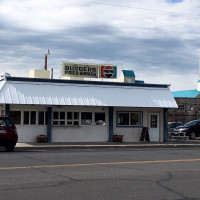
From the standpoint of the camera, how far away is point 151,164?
14.9 metres

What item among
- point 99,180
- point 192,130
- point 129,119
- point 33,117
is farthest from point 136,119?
point 99,180

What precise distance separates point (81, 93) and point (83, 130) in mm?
2479

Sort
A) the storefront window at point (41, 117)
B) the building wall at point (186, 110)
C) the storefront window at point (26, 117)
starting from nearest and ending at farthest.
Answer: the storefront window at point (26, 117) → the storefront window at point (41, 117) → the building wall at point (186, 110)

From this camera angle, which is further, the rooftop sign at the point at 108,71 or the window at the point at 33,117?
the rooftop sign at the point at 108,71

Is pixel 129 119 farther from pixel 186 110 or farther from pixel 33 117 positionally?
pixel 186 110

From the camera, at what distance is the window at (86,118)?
99.1 feet

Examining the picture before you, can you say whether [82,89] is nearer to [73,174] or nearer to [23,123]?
[23,123]

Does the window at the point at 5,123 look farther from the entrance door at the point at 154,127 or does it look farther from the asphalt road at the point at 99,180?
the entrance door at the point at 154,127

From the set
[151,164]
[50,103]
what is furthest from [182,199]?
[50,103]

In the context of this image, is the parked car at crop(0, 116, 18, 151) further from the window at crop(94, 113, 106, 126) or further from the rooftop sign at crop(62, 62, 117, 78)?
the rooftop sign at crop(62, 62, 117, 78)

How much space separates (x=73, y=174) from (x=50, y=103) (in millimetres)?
16218

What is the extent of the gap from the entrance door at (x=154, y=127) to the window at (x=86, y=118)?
4.49m

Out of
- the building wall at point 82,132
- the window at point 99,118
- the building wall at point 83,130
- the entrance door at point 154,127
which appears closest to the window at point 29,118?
the building wall at point 83,130

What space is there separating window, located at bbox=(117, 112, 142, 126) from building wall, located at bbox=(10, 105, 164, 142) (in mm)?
228
